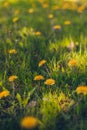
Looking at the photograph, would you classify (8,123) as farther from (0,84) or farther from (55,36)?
(55,36)

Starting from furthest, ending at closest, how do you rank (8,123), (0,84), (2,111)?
1. (0,84)
2. (2,111)
3. (8,123)

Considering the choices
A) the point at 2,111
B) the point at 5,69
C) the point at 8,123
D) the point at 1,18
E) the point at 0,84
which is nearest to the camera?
the point at 8,123

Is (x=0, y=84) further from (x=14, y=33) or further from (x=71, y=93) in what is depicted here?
(x=14, y=33)

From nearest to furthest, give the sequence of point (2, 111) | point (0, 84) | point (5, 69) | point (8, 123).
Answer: point (8, 123)
point (2, 111)
point (0, 84)
point (5, 69)

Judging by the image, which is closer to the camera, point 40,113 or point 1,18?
point 40,113

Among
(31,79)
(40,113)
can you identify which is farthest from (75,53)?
(40,113)

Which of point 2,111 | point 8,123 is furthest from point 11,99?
point 8,123
